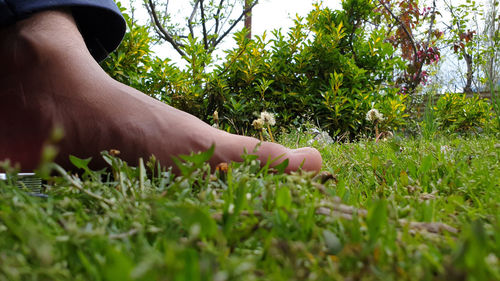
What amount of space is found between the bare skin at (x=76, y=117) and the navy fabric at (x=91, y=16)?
42 mm

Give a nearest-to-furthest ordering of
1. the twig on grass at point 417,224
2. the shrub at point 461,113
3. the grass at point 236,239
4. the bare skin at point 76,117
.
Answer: the grass at point 236,239 → the twig on grass at point 417,224 → the bare skin at point 76,117 → the shrub at point 461,113

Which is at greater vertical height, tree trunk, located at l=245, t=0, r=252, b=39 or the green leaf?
tree trunk, located at l=245, t=0, r=252, b=39

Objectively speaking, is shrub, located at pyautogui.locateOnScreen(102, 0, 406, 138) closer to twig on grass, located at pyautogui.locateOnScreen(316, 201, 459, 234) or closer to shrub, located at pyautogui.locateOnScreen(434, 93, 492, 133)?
shrub, located at pyautogui.locateOnScreen(434, 93, 492, 133)

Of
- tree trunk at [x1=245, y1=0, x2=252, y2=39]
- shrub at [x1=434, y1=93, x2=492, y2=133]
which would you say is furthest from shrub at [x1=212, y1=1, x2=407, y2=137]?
tree trunk at [x1=245, y1=0, x2=252, y2=39]

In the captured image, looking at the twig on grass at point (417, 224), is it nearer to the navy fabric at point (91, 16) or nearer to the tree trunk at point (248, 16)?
the navy fabric at point (91, 16)

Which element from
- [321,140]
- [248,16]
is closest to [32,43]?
[321,140]

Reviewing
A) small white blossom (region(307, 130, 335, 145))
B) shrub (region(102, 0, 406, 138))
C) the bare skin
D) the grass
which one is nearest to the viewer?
the grass

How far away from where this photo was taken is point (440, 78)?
1466cm

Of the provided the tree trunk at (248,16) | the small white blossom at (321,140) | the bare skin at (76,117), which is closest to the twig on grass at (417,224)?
the bare skin at (76,117)

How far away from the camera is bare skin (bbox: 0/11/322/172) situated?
3.37 ft

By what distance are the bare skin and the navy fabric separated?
1.7 inches

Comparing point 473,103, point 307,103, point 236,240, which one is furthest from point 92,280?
point 473,103

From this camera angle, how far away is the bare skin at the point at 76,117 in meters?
1.03

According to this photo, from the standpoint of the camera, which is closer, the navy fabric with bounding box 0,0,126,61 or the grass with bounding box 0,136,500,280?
the grass with bounding box 0,136,500,280
